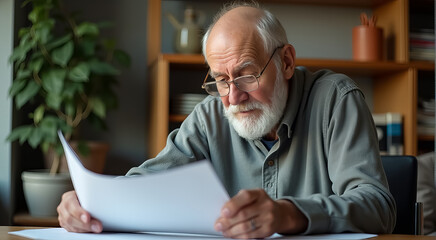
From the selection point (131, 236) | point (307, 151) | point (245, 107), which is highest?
point (245, 107)

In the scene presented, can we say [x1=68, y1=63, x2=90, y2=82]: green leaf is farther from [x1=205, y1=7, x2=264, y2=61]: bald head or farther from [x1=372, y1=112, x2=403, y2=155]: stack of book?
[x1=372, y1=112, x2=403, y2=155]: stack of book

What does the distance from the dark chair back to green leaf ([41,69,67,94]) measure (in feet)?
5.90

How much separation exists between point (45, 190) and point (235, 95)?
1669mm

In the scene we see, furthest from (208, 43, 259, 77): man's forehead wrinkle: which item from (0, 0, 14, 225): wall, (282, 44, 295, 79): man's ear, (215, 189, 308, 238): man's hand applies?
(0, 0, 14, 225): wall

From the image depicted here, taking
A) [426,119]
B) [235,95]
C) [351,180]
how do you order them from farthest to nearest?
[426,119] < [235,95] < [351,180]

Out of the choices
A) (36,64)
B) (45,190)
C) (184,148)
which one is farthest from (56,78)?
(184,148)

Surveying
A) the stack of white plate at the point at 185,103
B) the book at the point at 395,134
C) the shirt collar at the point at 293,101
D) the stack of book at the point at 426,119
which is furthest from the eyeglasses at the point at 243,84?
the stack of book at the point at 426,119

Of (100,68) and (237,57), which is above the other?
(100,68)

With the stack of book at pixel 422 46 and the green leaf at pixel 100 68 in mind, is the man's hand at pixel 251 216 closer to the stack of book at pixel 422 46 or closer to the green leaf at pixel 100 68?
the green leaf at pixel 100 68

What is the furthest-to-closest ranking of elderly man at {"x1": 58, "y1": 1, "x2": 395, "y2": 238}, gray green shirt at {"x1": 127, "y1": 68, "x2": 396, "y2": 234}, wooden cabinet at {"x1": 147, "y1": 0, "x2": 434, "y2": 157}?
wooden cabinet at {"x1": 147, "y1": 0, "x2": 434, "y2": 157}
elderly man at {"x1": 58, "y1": 1, "x2": 395, "y2": 238}
gray green shirt at {"x1": 127, "y1": 68, "x2": 396, "y2": 234}

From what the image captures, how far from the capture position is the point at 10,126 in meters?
2.93

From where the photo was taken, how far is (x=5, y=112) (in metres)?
2.94

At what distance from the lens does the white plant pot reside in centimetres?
283

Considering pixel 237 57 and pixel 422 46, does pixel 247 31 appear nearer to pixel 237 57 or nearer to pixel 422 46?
pixel 237 57
